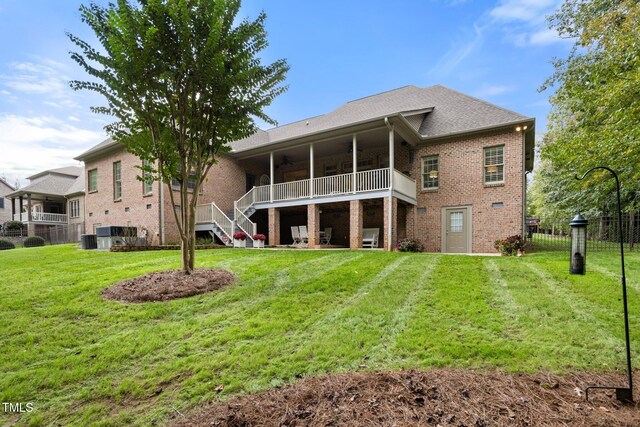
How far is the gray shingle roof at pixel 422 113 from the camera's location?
12.5 meters

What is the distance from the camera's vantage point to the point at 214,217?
14602 millimetres

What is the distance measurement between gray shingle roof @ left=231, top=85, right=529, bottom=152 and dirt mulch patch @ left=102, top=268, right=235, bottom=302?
27.0 ft

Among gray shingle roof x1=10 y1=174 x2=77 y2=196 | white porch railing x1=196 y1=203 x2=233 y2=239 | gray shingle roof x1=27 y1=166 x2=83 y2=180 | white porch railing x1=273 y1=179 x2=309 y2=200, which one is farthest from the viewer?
gray shingle roof x1=27 y1=166 x2=83 y2=180

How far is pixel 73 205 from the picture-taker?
82.3 ft

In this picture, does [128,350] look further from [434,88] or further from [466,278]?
[434,88]

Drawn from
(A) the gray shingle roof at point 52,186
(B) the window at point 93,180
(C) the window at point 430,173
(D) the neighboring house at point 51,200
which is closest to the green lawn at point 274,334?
(C) the window at point 430,173

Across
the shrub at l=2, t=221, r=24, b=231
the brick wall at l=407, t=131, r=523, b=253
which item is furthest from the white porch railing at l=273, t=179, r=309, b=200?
the shrub at l=2, t=221, r=24, b=231

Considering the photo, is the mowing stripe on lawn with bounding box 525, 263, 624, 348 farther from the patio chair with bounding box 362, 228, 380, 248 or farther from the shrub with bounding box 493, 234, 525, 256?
the patio chair with bounding box 362, 228, 380, 248

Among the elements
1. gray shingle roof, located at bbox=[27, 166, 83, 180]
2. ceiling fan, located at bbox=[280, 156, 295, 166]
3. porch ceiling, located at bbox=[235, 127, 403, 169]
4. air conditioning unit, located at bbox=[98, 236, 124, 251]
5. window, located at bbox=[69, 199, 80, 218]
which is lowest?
air conditioning unit, located at bbox=[98, 236, 124, 251]

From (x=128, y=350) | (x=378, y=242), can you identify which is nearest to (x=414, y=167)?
(x=378, y=242)

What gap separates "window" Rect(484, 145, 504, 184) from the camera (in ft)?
39.4

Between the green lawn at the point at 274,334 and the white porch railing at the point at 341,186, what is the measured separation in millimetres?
6392

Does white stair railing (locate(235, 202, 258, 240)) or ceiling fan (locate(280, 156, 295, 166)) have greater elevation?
ceiling fan (locate(280, 156, 295, 166))

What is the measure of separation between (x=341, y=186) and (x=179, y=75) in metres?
8.71
